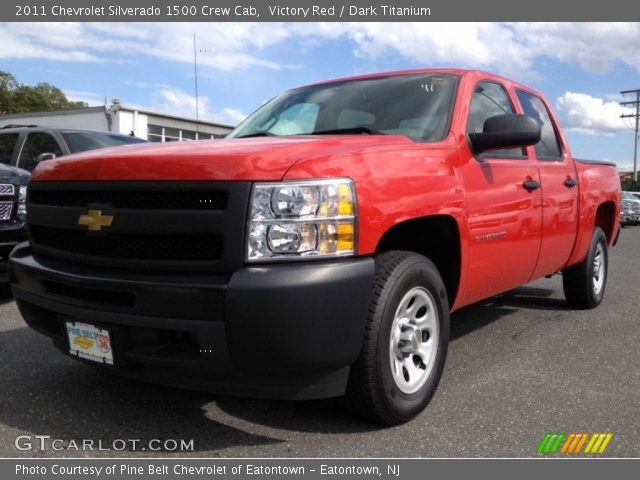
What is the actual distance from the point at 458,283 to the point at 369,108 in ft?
3.91

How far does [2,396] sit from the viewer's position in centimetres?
319

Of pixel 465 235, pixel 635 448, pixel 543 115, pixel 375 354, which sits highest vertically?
pixel 543 115

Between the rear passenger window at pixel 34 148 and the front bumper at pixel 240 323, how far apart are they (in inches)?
216

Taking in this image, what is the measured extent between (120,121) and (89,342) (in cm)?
2073

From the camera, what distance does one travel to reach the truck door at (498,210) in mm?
3430

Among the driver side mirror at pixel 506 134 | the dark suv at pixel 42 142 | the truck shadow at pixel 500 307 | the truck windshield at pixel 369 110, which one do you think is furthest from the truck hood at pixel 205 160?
the dark suv at pixel 42 142

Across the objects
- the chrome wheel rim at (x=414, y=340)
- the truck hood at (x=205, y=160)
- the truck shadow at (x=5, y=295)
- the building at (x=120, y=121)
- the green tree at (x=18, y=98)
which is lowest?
the truck shadow at (x=5, y=295)

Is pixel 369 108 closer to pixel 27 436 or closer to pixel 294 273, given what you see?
pixel 294 273

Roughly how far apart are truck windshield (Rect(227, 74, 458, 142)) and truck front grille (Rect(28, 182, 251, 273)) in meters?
1.26

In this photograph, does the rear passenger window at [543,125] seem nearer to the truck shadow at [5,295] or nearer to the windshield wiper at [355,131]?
the windshield wiper at [355,131]

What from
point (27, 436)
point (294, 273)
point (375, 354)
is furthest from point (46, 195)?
point (375, 354)

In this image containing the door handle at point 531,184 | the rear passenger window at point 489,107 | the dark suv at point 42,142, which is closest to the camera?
the rear passenger window at point 489,107

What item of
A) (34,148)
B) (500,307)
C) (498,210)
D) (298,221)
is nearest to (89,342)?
(298,221)

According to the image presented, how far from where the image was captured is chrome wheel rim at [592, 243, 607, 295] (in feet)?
19.0
